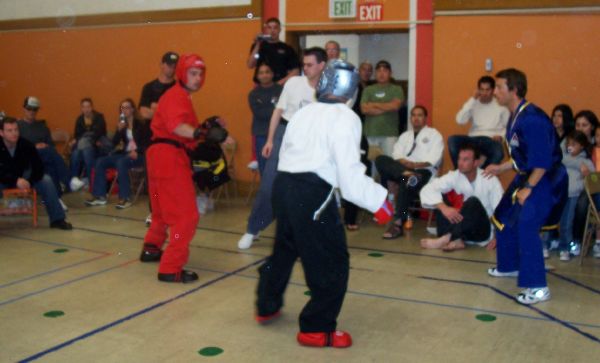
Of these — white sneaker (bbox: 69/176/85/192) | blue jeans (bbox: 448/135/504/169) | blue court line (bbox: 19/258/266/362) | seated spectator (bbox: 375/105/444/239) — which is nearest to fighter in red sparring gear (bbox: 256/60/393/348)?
blue court line (bbox: 19/258/266/362)

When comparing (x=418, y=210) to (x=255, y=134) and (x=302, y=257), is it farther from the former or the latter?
(x=302, y=257)

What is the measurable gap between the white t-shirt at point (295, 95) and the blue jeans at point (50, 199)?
2.82 meters

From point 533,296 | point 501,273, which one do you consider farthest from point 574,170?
point 533,296

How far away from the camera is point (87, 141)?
998 cm

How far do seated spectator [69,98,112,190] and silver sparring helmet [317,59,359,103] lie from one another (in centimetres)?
645

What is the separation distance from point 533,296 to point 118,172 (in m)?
5.77

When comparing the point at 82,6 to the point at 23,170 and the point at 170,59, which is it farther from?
the point at 170,59

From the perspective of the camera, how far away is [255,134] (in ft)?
27.3

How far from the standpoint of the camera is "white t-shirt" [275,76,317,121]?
6.13 m

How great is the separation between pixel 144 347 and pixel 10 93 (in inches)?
361

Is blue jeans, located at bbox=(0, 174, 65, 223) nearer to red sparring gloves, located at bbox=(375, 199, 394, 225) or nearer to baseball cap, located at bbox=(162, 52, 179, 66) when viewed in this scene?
baseball cap, located at bbox=(162, 52, 179, 66)

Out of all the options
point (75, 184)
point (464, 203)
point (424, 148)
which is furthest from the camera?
point (75, 184)

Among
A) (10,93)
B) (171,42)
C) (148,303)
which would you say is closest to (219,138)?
(148,303)

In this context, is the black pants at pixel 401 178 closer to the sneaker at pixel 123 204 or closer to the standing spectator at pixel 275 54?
the standing spectator at pixel 275 54
